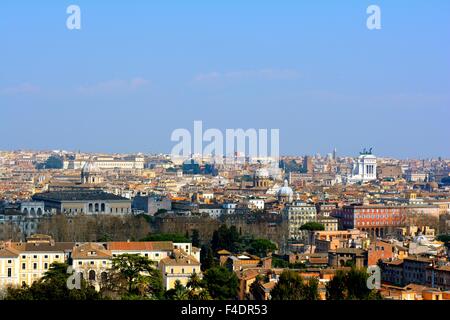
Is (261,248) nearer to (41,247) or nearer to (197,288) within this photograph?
(41,247)

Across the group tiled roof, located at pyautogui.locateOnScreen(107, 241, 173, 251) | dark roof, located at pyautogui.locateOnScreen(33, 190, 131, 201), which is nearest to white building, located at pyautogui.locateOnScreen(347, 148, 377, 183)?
A: dark roof, located at pyautogui.locateOnScreen(33, 190, 131, 201)

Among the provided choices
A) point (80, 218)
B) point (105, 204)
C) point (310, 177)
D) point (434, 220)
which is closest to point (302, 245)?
point (80, 218)

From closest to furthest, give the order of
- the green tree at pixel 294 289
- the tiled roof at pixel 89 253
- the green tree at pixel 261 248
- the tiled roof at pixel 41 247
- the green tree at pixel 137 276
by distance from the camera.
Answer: the green tree at pixel 294 289
the green tree at pixel 137 276
the tiled roof at pixel 89 253
the tiled roof at pixel 41 247
the green tree at pixel 261 248

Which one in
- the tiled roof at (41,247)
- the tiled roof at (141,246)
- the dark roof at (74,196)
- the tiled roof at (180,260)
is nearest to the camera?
the tiled roof at (180,260)

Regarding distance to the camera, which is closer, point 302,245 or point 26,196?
point 302,245

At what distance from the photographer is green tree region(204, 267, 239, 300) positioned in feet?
59.6

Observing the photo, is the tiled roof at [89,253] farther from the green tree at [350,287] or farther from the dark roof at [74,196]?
the dark roof at [74,196]

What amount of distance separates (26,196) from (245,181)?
19.9 metres

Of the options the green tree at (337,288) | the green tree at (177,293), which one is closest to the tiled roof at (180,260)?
the green tree at (177,293)

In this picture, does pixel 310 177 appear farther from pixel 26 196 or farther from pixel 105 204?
pixel 105 204

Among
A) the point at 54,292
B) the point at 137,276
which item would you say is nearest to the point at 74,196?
the point at 137,276

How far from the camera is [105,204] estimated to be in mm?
45031

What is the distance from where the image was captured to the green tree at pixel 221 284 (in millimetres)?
18156

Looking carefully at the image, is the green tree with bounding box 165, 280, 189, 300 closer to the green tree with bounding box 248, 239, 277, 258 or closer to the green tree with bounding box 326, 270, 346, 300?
the green tree with bounding box 326, 270, 346, 300
